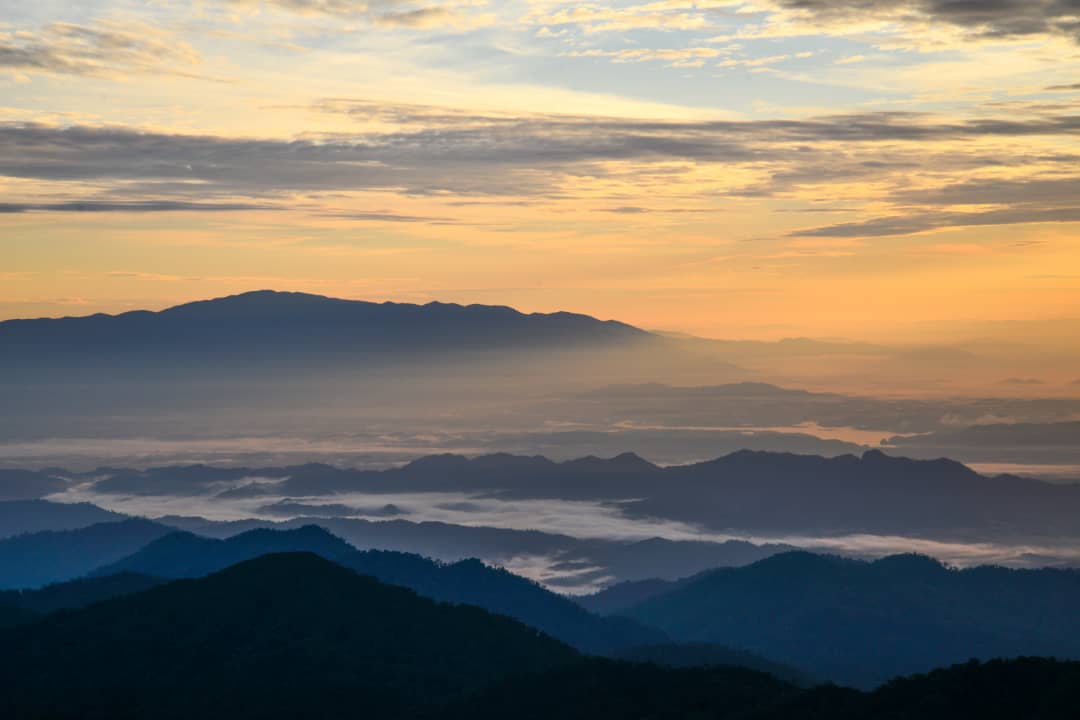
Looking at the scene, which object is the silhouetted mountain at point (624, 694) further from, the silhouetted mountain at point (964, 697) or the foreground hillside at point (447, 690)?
the silhouetted mountain at point (964, 697)

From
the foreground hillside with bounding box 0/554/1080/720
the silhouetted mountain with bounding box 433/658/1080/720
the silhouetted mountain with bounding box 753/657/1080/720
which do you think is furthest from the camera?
the foreground hillside with bounding box 0/554/1080/720

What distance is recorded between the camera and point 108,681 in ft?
616

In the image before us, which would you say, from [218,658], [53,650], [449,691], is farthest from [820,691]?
[53,650]

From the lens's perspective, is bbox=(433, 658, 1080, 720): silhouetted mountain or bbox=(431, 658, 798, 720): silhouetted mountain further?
bbox=(431, 658, 798, 720): silhouetted mountain

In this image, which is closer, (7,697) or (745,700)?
(745,700)

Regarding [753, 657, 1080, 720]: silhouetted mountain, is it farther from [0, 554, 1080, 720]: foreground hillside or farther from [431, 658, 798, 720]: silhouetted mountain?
[431, 658, 798, 720]: silhouetted mountain

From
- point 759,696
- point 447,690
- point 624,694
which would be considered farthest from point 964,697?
point 447,690

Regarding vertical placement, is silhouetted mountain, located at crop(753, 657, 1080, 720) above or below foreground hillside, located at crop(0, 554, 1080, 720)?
above

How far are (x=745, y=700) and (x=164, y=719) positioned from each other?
216ft

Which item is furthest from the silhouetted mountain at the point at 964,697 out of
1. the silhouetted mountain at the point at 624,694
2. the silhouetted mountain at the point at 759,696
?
the silhouetted mountain at the point at 624,694

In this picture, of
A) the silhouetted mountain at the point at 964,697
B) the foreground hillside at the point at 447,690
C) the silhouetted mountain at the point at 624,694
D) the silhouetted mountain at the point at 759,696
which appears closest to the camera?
the silhouetted mountain at the point at 964,697

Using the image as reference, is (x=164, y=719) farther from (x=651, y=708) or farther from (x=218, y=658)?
(x=651, y=708)

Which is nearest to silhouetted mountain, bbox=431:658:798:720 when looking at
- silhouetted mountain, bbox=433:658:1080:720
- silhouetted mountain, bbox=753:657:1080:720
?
silhouetted mountain, bbox=433:658:1080:720

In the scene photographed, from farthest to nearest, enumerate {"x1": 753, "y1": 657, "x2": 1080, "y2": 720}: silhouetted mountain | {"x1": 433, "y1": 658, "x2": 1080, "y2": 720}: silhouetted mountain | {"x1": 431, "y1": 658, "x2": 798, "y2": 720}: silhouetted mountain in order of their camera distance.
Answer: {"x1": 431, "y1": 658, "x2": 798, "y2": 720}: silhouetted mountain
{"x1": 433, "y1": 658, "x2": 1080, "y2": 720}: silhouetted mountain
{"x1": 753, "y1": 657, "x2": 1080, "y2": 720}: silhouetted mountain
